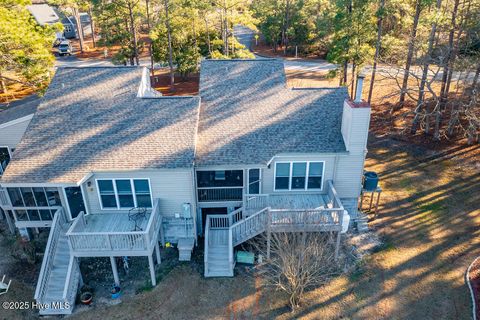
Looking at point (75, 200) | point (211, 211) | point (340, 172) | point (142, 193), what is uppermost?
point (340, 172)

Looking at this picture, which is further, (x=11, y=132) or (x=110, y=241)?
(x=11, y=132)

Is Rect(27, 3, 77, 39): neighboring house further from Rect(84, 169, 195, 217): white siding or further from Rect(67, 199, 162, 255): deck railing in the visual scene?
Rect(67, 199, 162, 255): deck railing

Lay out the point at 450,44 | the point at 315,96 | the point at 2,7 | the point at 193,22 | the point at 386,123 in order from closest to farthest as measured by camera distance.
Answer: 1. the point at 315,96
2. the point at 2,7
3. the point at 450,44
4. the point at 386,123
5. the point at 193,22

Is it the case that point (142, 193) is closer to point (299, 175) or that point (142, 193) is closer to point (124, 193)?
point (124, 193)

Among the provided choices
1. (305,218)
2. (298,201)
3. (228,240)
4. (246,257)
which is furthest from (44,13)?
(305,218)

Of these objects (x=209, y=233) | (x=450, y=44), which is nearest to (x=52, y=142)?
(x=209, y=233)

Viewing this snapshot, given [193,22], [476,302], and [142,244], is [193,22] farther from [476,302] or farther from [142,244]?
[476,302]
